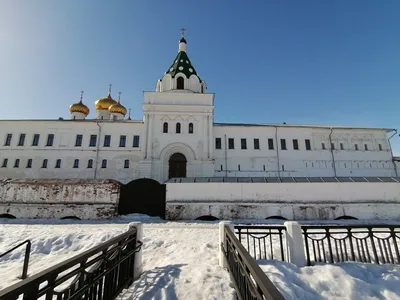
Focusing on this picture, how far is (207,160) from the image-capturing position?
21.3 m

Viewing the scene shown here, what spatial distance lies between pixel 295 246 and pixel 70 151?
24573mm

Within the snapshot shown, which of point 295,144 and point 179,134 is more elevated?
point 179,134

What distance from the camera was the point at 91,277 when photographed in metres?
2.81

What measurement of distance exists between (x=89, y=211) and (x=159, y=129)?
10742mm

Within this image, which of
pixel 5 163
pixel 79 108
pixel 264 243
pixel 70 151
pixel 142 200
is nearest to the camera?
pixel 264 243

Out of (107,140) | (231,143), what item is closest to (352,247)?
(231,143)

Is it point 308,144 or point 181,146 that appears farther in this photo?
point 308,144

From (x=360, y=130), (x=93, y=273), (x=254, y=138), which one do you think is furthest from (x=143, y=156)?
(x=360, y=130)

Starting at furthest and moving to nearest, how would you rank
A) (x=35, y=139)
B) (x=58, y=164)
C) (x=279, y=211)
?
(x=35, y=139) < (x=58, y=164) < (x=279, y=211)

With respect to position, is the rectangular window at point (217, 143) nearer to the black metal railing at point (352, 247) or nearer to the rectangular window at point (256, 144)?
the rectangular window at point (256, 144)

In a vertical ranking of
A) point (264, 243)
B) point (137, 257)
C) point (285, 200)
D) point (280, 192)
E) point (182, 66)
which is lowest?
A: point (137, 257)

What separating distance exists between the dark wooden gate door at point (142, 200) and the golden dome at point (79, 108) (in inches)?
842

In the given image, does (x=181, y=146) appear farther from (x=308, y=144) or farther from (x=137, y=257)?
(x=137, y=257)

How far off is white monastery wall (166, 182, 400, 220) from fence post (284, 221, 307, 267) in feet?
28.2
